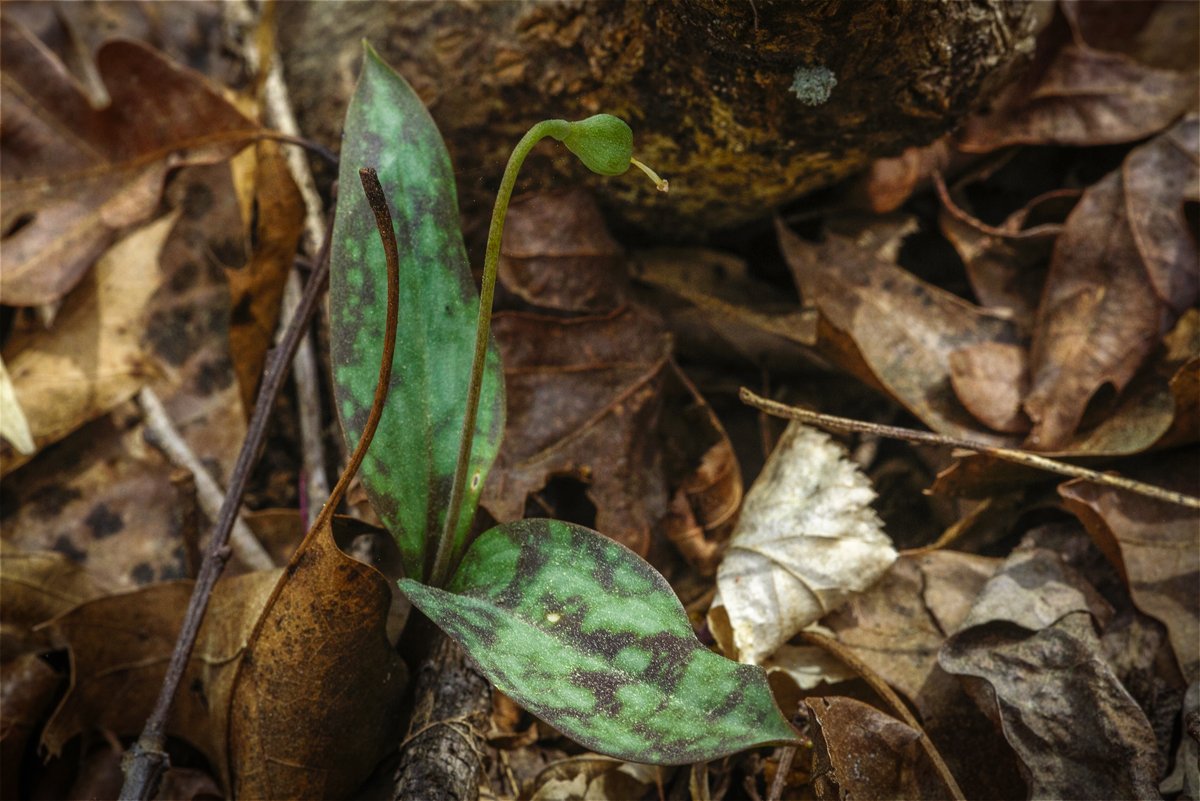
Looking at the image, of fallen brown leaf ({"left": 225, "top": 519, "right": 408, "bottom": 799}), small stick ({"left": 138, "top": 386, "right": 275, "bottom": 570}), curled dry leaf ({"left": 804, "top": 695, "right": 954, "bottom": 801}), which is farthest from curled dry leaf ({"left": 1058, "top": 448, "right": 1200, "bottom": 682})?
small stick ({"left": 138, "top": 386, "right": 275, "bottom": 570})

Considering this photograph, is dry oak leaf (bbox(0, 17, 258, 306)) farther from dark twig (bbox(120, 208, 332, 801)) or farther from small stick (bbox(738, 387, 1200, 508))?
small stick (bbox(738, 387, 1200, 508))

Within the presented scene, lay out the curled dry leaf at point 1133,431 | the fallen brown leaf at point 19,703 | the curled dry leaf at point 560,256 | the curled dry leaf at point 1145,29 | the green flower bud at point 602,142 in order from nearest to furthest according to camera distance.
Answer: the green flower bud at point 602,142
the fallen brown leaf at point 19,703
the curled dry leaf at point 1133,431
the curled dry leaf at point 560,256
the curled dry leaf at point 1145,29

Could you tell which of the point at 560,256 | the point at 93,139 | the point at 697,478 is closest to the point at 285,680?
the point at 697,478

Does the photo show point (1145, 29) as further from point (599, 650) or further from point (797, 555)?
point (599, 650)

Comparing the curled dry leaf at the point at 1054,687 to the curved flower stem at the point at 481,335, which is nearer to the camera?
the curved flower stem at the point at 481,335

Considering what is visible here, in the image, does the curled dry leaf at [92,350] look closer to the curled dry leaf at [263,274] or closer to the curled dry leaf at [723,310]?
the curled dry leaf at [263,274]

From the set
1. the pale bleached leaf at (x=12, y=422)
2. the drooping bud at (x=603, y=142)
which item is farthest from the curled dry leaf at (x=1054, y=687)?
the pale bleached leaf at (x=12, y=422)

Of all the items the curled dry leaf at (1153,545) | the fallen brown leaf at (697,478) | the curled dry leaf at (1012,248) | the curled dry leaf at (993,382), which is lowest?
the fallen brown leaf at (697,478)

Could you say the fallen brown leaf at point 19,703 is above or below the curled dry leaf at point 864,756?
below
